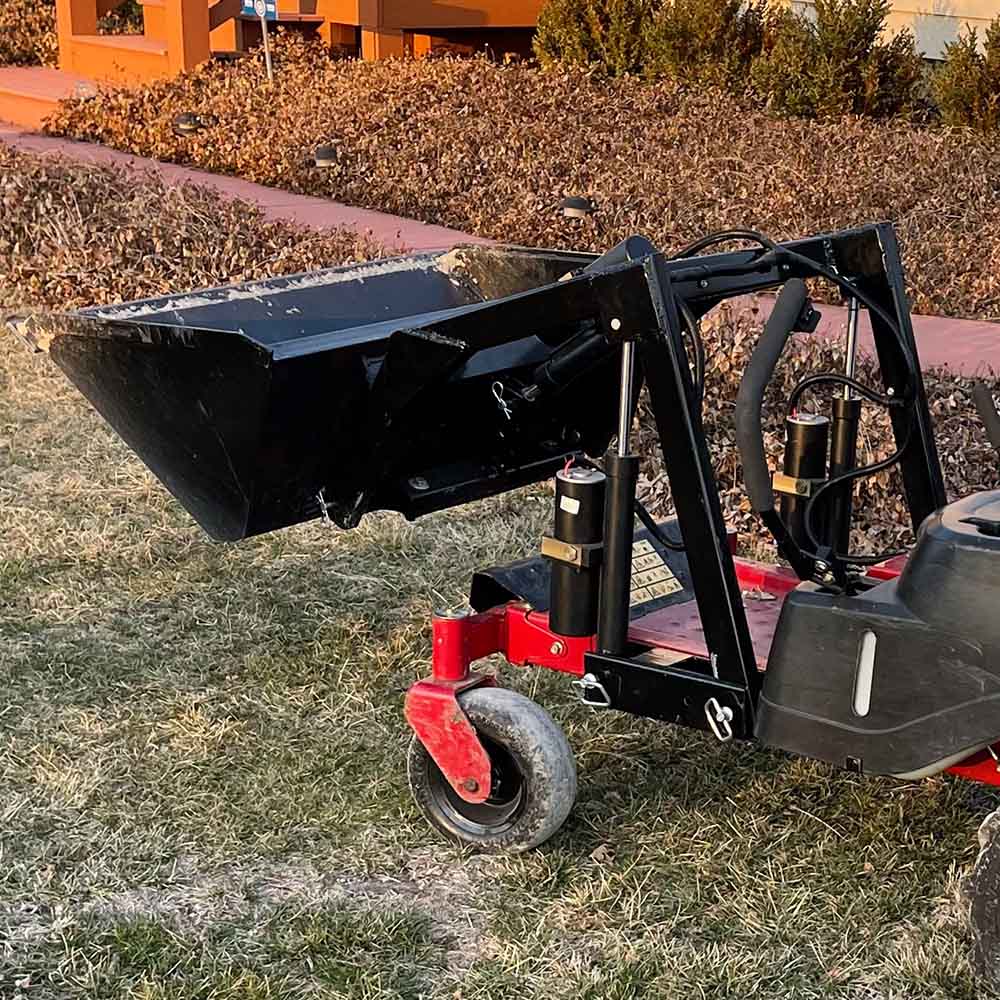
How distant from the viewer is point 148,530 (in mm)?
4766

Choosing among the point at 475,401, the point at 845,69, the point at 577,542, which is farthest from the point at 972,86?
the point at 577,542

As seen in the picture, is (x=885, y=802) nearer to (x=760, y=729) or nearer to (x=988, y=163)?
(x=760, y=729)

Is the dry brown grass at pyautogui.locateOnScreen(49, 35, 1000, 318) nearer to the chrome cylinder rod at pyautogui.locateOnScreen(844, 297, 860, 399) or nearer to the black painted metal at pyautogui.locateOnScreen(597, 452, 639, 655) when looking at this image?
the chrome cylinder rod at pyautogui.locateOnScreen(844, 297, 860, 399)

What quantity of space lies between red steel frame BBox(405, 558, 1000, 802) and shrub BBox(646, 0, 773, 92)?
7429mm

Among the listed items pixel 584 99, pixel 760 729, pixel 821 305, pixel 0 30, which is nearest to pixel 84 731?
pixel 760 729

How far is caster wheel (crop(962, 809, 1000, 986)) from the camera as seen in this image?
2545 mm

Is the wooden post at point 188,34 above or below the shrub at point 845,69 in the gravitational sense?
above

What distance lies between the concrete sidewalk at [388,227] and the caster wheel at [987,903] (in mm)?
2697

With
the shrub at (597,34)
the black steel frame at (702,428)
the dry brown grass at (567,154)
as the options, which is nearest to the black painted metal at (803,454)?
the black steel frame at (702,428)

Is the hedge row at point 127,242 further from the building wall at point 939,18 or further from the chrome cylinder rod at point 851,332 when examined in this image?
the building wall at point 939,18

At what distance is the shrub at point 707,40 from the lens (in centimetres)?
1007

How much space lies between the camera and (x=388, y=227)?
792 centimetres

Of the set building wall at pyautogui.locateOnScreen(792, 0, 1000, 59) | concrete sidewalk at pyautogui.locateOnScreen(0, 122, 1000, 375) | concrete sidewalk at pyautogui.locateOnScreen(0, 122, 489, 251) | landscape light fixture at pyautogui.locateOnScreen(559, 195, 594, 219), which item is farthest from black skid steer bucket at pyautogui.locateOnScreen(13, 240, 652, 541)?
building wall at pyautogui.locateOnScreen(792, 0, 1000, 59)

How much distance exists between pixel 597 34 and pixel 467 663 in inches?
330
